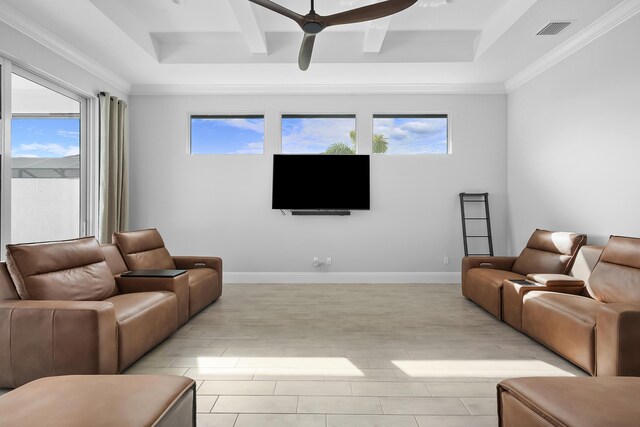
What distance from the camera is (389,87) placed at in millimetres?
5520

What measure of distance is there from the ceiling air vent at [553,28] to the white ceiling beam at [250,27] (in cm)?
293

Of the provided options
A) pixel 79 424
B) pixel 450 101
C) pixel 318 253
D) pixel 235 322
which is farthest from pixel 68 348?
pixel 450 101

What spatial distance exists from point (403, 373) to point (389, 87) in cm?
422

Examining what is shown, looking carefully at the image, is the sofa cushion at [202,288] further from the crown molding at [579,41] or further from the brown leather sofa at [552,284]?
the crown molding at [579,41]

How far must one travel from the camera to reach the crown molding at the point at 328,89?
549 centimetres

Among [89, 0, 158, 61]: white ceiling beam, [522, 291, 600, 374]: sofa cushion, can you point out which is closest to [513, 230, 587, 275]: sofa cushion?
[522, 291, 600, 374]: sofa cushion

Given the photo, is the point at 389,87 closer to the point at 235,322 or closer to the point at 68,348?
the point at 235,322

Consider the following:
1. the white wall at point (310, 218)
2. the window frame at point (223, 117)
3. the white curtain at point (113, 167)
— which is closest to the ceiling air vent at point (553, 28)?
the white wall at point (310, 218)

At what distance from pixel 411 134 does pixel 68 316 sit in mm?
4902

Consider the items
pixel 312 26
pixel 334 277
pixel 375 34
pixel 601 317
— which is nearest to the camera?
pixel 601 317

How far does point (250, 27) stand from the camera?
3.95 m

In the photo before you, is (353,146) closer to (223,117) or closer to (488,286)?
(223,117)

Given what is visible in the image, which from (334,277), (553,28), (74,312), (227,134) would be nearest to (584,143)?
(553,28)

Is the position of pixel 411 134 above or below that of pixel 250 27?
below
